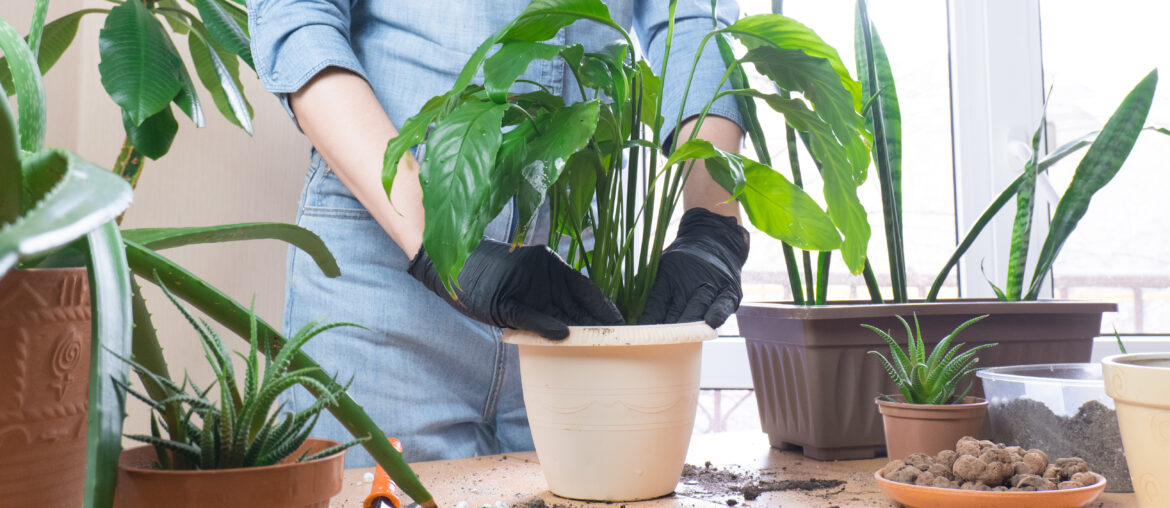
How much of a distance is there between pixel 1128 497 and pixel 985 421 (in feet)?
0.41

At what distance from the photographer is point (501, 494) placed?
689 mm

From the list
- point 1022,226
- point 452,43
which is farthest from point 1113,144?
point 452,43

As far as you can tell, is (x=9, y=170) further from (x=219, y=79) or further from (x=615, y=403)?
(x=219, y=79)

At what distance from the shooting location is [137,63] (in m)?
1.00

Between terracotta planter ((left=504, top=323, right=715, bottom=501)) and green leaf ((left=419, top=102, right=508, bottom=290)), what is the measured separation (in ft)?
0.42

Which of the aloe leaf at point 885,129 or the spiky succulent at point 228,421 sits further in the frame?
the aloe leaf at point 885,129

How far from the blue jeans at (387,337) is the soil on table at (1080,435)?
610mm

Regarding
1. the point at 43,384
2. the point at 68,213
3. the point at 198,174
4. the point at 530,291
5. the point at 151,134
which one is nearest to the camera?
the point at 68,213

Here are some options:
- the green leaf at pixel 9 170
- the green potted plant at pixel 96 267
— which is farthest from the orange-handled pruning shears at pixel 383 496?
the green leaf at pixel 9 170

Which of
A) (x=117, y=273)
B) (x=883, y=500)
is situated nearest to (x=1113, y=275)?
(x=883, y=500)

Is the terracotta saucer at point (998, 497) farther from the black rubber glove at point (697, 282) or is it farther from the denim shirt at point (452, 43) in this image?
the denim shirt at point (452, 43)

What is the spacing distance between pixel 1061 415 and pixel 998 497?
0.19 m

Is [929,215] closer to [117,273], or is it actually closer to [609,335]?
[609,335]

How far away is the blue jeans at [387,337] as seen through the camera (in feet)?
3.44
